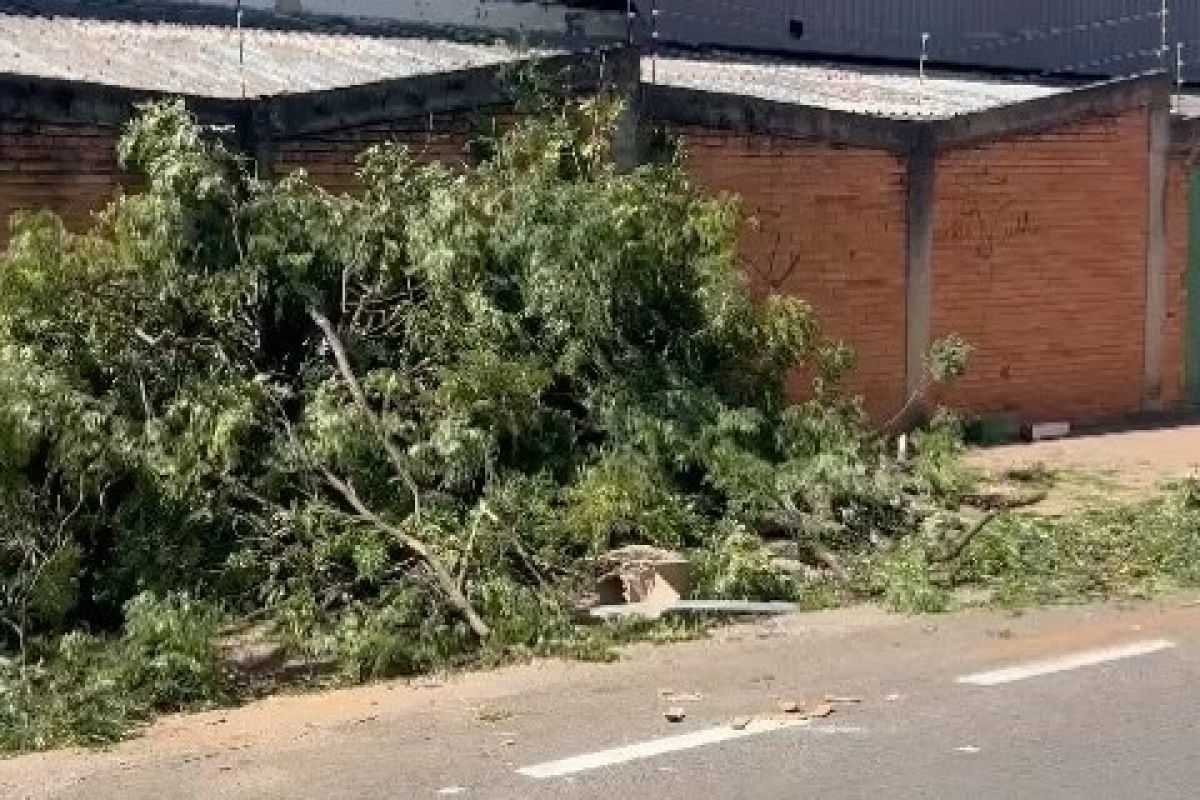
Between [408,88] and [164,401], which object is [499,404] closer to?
[164,401]

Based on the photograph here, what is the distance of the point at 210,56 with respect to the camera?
13.1 m

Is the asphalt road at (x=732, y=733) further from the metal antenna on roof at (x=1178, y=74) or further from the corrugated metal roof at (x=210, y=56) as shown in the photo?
the metal antenna on roof at (x=1178, y=74)

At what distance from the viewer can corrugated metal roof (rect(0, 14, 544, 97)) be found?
1173 cm

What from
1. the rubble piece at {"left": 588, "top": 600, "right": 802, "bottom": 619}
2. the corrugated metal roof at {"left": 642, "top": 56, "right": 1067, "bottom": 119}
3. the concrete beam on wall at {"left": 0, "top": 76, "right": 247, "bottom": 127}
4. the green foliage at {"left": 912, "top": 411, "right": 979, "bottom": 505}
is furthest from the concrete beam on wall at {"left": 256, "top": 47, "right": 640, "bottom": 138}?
the rubble piece at {"left": 588, "top": 600, "right": 802, "bottom": 619}

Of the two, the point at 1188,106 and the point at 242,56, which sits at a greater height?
the point at 242,56

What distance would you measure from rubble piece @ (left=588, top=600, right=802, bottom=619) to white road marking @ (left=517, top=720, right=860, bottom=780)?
177 centimetres

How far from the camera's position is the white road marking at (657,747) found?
21.0 feet

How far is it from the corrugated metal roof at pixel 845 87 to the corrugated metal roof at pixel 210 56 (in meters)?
2.55

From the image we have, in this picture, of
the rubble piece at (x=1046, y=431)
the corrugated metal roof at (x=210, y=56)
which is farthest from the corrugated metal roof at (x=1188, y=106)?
the corrugated metal roof at (x=210, y=56)

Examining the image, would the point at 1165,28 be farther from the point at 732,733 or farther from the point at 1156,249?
the point at 732,733

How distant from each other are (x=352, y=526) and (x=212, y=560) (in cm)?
73

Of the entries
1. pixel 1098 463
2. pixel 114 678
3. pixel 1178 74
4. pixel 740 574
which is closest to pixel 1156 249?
pixel 1098 463

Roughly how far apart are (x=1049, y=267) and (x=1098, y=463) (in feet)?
9.61

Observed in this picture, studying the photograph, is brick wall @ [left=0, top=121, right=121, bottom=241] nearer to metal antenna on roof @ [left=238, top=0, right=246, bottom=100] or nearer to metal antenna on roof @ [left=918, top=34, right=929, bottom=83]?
metal antenna on roof @ [left=238, top=0, right=246, bottom=100]
